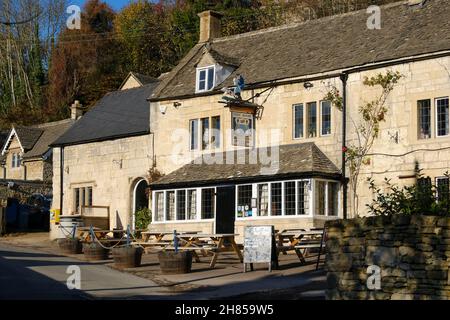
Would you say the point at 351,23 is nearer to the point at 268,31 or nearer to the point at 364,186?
the point at 268,31

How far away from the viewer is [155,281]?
68.1 ft

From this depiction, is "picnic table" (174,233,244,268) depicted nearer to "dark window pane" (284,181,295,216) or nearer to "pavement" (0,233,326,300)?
"pavement" (0,233,326,300)

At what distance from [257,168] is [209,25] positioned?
11229 millimetres

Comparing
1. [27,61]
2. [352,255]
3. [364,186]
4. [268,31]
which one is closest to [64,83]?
[27,61]

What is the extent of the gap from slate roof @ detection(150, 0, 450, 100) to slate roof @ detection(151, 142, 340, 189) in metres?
3.07

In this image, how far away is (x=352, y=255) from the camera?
15961mm

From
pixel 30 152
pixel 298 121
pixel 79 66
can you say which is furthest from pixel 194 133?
pixel 79 66

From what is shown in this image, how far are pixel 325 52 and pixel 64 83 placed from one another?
135ft

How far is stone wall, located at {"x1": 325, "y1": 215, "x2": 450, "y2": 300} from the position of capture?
14.4 meters

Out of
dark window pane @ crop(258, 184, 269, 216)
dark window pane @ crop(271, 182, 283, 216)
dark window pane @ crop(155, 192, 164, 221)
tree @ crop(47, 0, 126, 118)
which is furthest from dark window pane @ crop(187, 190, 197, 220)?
tree @ crop(47, 0, 126, 118)

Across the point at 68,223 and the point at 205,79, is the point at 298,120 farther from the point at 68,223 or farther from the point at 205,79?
the point at 68,223

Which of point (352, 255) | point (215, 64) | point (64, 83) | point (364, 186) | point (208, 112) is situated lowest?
point (352, 255)

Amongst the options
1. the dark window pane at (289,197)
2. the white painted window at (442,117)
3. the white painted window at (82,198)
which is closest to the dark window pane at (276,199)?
the dark window pane at (289,197)

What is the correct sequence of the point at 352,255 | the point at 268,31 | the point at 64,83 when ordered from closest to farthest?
the point at 352,255 < the point at 268,31 < the point at 64,83
